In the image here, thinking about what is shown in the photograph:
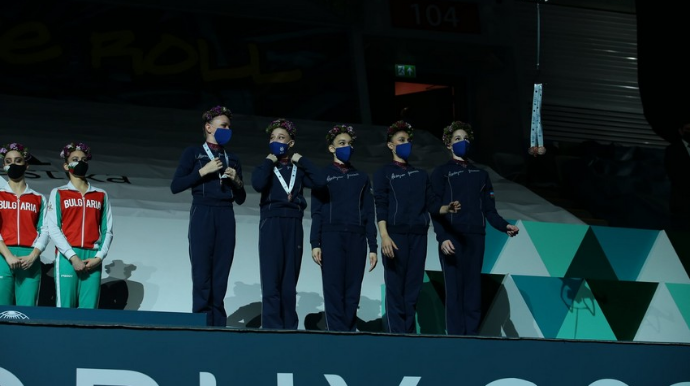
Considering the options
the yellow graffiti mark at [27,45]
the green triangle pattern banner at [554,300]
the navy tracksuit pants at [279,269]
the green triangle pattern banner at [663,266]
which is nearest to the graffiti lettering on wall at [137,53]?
the yellow graffiti mark at [27,45]

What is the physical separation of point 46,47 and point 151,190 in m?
3.88

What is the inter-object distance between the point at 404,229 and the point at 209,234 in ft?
4.51

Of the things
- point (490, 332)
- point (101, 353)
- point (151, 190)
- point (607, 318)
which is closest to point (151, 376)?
point (101, 353)

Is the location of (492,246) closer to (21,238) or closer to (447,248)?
(447,248)

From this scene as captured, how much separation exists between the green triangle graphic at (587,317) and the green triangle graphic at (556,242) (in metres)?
1.39

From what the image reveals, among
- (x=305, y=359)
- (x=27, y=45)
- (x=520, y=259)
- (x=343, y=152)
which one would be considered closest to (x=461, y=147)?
(x=343, y=152)

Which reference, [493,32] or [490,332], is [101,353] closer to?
[490,332]

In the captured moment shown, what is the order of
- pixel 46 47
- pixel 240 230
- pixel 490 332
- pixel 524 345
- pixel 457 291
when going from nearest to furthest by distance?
pixel 524 345 < pixel 457 291 < pixel 490 332 < pixel 240 230 < pixel 46 47

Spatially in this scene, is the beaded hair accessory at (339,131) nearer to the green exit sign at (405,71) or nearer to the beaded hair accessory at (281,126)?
the beaded hair accessory at (281,126)

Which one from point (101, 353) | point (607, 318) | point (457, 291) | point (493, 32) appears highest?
point (493, 32)

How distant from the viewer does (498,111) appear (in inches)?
576

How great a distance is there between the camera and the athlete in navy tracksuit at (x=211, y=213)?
6047mm

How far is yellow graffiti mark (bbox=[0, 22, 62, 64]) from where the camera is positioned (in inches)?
488

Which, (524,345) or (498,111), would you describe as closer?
(524,345)
